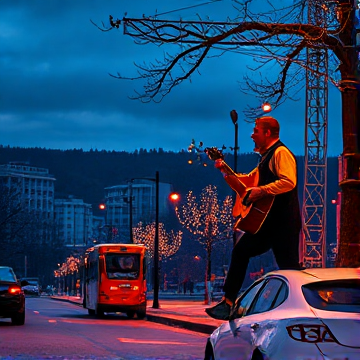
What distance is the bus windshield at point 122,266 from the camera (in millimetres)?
37250

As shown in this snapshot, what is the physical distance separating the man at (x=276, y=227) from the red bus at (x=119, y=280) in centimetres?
2489

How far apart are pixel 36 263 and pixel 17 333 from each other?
134 meters

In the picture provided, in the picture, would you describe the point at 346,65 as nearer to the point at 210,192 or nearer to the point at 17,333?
the point at 17,333

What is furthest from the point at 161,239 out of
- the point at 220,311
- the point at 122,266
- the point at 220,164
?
the point at 220,311

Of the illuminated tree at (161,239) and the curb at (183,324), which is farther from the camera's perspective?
the illuminated tree at (161,239)

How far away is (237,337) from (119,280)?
28.2 m

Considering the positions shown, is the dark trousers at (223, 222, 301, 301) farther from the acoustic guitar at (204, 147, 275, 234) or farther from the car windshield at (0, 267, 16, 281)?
the car windshield at (0, 267, 16, 281)

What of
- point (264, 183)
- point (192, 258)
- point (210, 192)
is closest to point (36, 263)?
point (192, 258)

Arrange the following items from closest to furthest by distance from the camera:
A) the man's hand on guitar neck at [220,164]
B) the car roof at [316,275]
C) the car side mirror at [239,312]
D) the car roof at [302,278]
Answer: the car roof at [302,278], the car roof at [316,275], the car side mirror at [239,312], the man's hand on guitar neck at [220,164]

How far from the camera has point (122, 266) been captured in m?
37.5

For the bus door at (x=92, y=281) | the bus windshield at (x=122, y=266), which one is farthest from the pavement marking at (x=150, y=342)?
the bus door at (x=92, y=281)

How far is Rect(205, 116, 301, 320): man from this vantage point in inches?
445

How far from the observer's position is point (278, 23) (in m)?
17.0

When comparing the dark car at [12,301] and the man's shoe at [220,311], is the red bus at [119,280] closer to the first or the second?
the dark car at [12,301]
